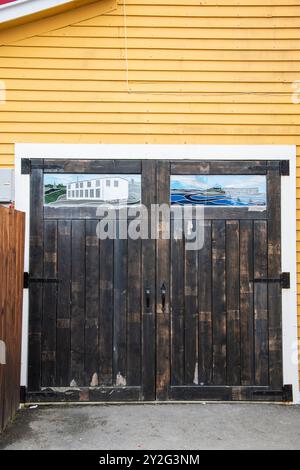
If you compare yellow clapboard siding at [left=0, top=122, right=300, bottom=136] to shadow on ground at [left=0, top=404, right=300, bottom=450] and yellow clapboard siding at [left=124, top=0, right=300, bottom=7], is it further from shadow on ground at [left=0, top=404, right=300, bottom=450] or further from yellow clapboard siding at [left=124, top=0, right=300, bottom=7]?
shadow on ground at [left=0, top=404, right=300, bottom=450]

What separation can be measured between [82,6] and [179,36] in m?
1.06

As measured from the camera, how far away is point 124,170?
483 centimetres

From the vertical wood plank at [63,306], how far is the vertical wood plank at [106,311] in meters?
0.32

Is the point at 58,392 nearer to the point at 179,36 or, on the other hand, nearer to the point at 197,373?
the point at 197,373

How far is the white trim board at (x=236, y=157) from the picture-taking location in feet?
15.8

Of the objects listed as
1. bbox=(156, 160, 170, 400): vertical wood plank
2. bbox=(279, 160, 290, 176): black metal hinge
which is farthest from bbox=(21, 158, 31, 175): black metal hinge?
bbox=(279, 160, 290, 176): black metal hinge

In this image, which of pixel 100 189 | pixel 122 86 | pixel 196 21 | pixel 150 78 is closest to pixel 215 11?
pixel 196 21

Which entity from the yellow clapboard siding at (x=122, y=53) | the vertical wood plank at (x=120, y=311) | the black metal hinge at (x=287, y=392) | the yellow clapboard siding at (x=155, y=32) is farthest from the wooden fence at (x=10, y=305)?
the black metal hinge at (x=287, y=392)

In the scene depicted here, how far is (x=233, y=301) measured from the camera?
4824mm

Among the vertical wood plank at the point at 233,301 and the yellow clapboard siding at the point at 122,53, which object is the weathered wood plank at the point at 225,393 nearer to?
the vertical wood plank at the point at 233,301

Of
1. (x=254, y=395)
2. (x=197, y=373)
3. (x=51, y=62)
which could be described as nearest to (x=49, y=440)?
(x=197, y=373)

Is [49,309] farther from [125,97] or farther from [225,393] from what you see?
[125,97]

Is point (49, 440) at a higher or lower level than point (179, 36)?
lower

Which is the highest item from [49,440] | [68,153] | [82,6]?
[82,6]
